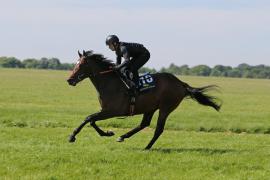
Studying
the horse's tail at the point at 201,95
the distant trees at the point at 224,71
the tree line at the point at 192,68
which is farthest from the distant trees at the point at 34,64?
the horse's tail at the point at 201,95

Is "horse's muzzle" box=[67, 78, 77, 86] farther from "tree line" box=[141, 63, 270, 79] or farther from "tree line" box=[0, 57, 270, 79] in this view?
"tree line" box=[141, 63, 270, 79]

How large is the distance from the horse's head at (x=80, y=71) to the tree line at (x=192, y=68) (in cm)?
16074

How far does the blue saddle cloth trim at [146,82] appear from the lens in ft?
43.1

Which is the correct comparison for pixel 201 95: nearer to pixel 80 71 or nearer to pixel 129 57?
pixel 129 57

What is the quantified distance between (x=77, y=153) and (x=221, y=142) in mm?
5402

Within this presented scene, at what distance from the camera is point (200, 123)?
2227 centimetres

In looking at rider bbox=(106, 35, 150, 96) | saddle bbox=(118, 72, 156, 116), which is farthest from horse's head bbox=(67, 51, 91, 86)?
saddle bbox=(118, 72, 156, 116)

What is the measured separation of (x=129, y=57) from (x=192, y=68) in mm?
180360

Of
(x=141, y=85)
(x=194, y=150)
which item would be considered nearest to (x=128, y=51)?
(x=141, y=85)

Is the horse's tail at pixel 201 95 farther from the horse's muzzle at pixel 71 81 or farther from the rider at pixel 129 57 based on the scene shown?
the horse's muzzle at pixel 71 81

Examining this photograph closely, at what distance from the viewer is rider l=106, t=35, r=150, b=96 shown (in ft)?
41.8

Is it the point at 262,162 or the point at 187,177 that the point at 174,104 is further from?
the point at 187,177

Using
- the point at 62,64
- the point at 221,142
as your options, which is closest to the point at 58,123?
the point at 221,142

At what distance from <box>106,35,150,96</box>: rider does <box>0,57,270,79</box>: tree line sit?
525 ft
